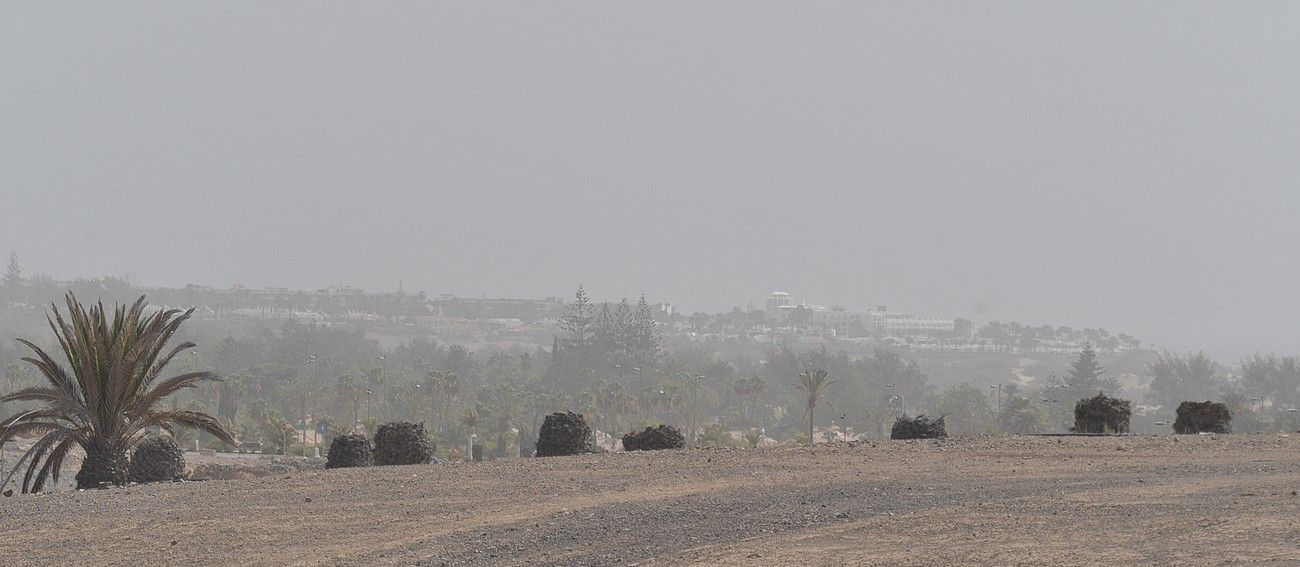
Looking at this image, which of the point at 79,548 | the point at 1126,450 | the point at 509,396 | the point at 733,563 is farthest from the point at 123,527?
the point at 509,396

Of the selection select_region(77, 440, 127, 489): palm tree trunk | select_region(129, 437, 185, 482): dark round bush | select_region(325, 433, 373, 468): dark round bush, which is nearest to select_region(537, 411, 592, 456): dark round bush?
select_region(325, 433, 373, 468): dark round bush

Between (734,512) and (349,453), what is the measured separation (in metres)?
7.21

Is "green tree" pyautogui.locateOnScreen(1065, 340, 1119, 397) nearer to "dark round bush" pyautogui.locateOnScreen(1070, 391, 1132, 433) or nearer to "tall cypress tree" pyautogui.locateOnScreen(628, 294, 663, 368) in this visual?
"tall cypress tree" pyautogui.locateOnScreen(628, 294, 663, 368)

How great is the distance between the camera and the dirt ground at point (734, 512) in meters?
9.17

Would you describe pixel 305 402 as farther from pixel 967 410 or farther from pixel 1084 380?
pixel 1084 380

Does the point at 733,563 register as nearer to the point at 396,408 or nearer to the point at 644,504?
the point at 644,504

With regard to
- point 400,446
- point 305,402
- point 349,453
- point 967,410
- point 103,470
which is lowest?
point 305,402

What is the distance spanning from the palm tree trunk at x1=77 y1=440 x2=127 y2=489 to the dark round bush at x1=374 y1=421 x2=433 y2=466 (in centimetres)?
295

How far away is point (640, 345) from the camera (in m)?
137

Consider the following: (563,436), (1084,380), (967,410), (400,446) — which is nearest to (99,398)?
(400,446)

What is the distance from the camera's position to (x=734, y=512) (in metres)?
11.2

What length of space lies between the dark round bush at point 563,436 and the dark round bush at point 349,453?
7.17ft

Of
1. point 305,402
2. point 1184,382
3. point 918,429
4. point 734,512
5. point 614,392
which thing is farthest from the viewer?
point 1184,382

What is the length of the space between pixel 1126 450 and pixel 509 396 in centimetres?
7583
